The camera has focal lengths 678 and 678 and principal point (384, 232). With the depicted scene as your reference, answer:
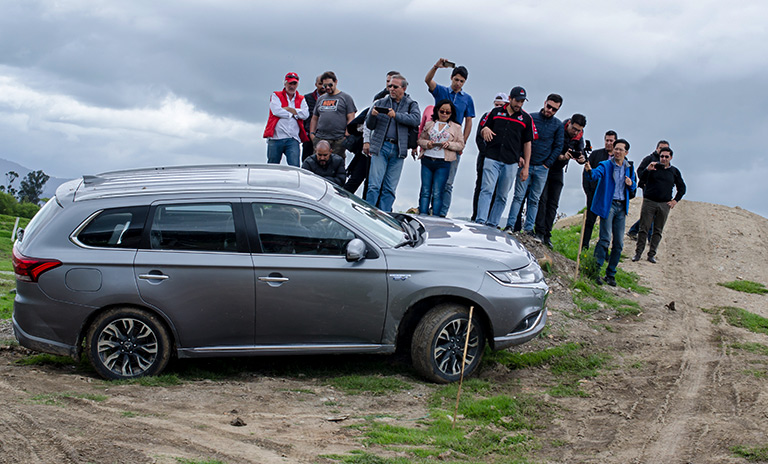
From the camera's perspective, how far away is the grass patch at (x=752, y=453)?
497 cm

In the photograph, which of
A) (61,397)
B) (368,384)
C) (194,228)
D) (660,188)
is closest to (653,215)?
(660,188)

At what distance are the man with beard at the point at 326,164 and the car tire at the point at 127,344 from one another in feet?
13.8

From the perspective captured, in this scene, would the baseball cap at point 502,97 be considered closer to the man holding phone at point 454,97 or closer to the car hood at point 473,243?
the man holding phone at point 454,97

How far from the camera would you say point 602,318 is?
33.1 ft

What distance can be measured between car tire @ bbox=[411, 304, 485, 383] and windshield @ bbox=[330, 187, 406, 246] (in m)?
0.85

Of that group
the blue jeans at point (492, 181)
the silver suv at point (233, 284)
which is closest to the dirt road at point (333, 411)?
the silver suv at point (233, 284)

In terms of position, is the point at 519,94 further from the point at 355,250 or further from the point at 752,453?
the point at 752,453

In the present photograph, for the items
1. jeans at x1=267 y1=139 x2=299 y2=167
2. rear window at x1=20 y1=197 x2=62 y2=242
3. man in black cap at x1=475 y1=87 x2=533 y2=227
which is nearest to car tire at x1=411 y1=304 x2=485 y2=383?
rear window at x1=20 y1=197 x2=62 y2=242

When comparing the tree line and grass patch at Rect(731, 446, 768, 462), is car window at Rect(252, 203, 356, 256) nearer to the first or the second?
grass patch at Rect(731, 446, 768, 462)

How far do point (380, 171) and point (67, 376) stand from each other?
17.8ft

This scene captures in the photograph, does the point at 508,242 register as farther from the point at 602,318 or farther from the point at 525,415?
the point at 602,318

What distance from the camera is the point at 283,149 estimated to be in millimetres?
11391

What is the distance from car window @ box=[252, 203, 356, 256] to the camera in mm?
6473

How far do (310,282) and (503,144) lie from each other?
534 cm
